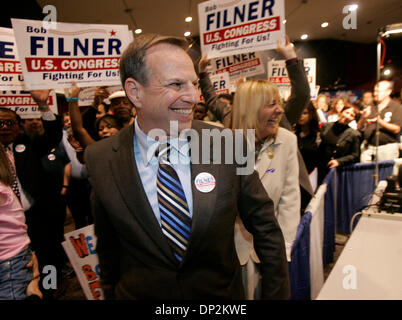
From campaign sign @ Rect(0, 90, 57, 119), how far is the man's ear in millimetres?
2244

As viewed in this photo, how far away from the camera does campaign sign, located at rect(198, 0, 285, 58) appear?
2.42 m

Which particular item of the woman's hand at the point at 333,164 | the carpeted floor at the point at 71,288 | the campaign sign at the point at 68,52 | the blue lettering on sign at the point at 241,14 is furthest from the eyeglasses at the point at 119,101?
the woman's hand at the point at 333,164

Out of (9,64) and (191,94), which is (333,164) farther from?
(9,64)

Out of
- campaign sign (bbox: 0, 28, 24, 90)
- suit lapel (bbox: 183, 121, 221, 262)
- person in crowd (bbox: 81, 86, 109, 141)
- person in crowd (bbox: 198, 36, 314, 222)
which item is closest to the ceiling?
person in crowd (bbox: 81, 86, 109, 141)

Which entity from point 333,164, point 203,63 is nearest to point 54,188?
point 203,63

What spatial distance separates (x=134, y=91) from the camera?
1246mm

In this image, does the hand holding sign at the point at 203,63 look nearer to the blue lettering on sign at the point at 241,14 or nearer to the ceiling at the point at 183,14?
the blue lettering on sign at the point at 241,14

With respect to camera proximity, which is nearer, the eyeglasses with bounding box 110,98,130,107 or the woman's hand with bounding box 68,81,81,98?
the woman's hand with bounding box 68,81,81,98

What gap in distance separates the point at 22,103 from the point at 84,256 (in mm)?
1950

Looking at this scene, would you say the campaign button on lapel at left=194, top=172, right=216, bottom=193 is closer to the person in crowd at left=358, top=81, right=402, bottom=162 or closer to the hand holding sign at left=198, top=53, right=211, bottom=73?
the hand holding sign at left=198, top=53, right=211, bottom=73
